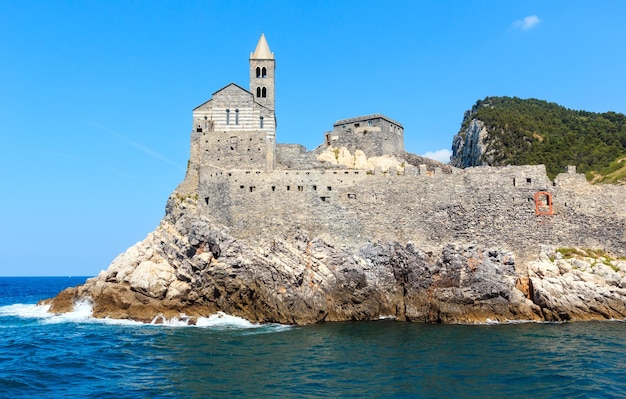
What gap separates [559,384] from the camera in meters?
20.1

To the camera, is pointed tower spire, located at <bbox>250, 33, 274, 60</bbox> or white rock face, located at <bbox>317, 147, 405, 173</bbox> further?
white rock face, located at <bbox>317, 147, 405, 173</bbox>

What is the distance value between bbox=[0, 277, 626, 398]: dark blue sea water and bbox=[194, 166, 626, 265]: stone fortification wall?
6.96 meters

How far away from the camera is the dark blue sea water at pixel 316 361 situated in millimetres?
19797

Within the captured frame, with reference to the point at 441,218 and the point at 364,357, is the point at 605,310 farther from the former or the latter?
the point at 364,357

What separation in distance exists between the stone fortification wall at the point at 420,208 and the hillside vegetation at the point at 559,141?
20.0 meters

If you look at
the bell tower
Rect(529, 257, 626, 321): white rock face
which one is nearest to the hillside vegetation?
Rect(529, 257, 626, 321): white rock face

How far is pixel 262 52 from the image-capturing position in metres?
47.3

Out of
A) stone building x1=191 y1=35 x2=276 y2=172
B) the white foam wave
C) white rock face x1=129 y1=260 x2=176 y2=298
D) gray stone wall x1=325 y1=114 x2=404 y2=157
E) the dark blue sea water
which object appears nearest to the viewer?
the dark blue sea water

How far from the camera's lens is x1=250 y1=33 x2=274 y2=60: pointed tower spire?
154 ft

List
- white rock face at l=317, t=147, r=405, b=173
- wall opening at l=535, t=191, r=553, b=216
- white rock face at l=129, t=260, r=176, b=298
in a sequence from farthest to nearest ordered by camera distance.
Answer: white rock face at l=317, t=147, r=405, b=173 → wall opening at l=535, t=191, r=553, b=216 → white rock face at l=129, t=260, r=176, b=298

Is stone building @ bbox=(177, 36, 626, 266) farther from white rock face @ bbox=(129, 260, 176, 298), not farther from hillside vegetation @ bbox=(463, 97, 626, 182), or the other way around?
hillside vegetation @ bbox=(463, 97, 626, 182)

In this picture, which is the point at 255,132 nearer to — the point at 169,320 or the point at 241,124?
the point at 241,124

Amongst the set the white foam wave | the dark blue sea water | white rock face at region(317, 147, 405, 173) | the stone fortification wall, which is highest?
white rock face at region(317, 147, 405, 173)

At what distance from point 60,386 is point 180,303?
1449 centimetres
